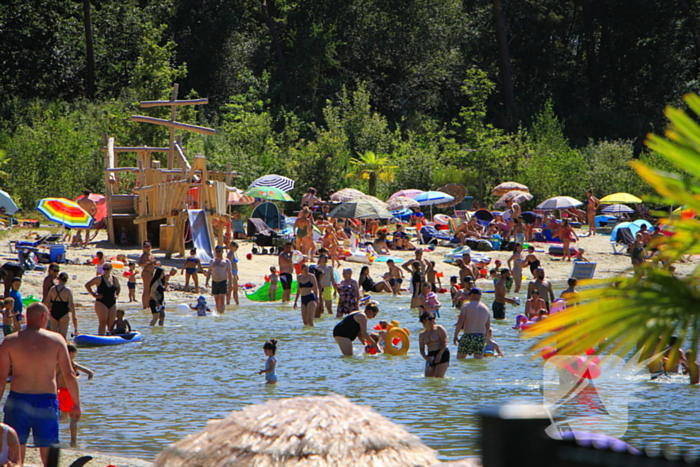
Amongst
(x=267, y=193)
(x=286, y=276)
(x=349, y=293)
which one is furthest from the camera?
(x=267, y=193)

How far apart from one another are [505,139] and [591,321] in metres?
35.9

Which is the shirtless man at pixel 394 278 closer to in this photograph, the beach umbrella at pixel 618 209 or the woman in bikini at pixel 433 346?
the woman in bikini at pixel 433 346

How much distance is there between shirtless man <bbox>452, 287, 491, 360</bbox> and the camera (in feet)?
40.8

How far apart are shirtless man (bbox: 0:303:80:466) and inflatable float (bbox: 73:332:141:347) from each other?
26.5 feet

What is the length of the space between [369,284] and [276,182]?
1117cm

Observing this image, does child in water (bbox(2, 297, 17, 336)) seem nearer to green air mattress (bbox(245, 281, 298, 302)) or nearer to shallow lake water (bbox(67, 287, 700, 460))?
shallow lake water (bbox(67, 287, 700, 460))

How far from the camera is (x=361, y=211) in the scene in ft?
91.5

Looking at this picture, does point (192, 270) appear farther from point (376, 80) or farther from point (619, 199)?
point (376, 80)

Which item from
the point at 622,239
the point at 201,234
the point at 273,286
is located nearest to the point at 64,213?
the point at 201,234

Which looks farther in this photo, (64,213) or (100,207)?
(100,207)

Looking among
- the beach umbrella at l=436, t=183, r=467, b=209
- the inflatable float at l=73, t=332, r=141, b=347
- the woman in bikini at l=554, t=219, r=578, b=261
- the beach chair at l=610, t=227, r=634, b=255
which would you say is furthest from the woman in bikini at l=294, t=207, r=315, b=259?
the beach umbrella at l=436, t=183, r=467, b=209

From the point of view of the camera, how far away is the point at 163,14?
44.1m

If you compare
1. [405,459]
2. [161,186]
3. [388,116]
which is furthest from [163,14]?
[405,459]

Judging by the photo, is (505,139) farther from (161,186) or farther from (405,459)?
(405,459)
